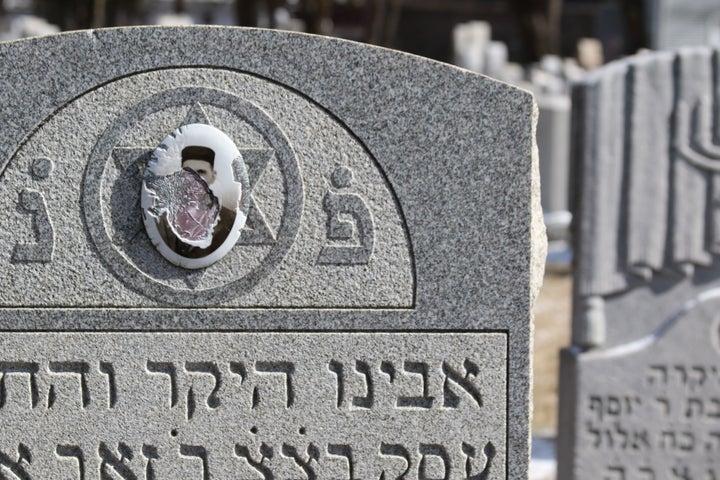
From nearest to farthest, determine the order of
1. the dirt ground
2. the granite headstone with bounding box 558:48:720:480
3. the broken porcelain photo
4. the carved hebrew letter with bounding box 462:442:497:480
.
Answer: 1. the broken porcelain photo
2. the carved hebrew letter with bounding box 462:442:497:480
3. the granite headstone with bounding box 558:48:720:480
4. the dirt ground

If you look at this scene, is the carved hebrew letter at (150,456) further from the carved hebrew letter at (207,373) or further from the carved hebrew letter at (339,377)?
the carved hebrew letter at (339,377)

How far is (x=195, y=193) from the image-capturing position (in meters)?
2.28

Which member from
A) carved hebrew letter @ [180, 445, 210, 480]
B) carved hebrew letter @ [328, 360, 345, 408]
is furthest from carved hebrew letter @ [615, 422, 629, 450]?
carved hebrew letter @ [180, 445, 210, 480]

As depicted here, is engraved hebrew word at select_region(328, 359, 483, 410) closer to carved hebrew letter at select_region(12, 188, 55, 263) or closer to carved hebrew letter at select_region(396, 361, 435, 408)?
carved hebrew letter at select_region(396, 361, 435, 408)

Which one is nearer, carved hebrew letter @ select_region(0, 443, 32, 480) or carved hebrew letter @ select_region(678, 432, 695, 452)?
carved hebrew letter @ select_region(0, 443, 32, 480)

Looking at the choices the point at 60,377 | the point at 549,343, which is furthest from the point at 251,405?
the point at 549,343

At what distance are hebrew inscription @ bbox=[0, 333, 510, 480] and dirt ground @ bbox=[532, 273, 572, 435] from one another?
2.39 m

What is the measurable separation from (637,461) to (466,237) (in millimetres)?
1894

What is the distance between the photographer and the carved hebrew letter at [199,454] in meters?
2.36

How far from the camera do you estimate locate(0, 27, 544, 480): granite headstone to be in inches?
90.0

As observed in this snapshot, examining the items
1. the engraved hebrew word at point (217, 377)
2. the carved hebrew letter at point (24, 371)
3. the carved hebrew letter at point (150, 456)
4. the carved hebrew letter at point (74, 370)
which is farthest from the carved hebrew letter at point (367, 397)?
the carved hebrew letter at point (24, 371)

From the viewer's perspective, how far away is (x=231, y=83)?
7.52 ft

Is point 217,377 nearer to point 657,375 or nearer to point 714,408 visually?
point 657,375

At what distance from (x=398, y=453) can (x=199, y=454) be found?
44cm
